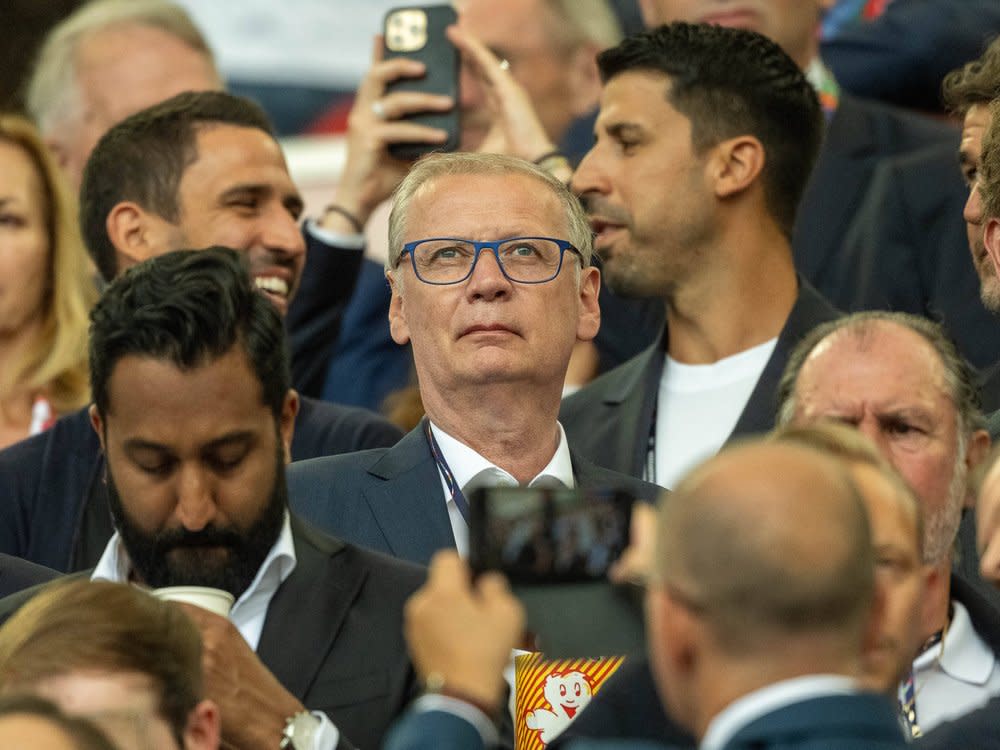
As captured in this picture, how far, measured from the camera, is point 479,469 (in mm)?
4281

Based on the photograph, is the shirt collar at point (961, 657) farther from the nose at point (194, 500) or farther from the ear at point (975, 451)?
the nose at point (194, 500)

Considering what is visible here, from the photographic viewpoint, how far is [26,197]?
Answer: 5906 millimetres

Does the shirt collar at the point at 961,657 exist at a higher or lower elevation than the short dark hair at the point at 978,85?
lower

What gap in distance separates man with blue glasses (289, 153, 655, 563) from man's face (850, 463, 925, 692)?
1342 millimetres

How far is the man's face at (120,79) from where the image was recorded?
6.51 meters

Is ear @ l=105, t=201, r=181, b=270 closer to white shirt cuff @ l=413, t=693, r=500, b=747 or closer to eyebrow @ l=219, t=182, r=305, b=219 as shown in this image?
eyebrow @ l=219, t=182, r=305, b=219

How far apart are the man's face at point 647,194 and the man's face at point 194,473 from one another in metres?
1.81

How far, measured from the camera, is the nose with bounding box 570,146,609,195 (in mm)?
5555

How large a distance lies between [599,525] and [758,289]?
2.69m

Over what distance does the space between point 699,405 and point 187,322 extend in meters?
1.78

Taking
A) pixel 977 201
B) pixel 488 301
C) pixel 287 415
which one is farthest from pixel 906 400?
pixel 287 415

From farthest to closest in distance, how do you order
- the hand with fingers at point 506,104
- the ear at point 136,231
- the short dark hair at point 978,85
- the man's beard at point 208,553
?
the hand with fingers at point 506,104 → the ear at point 136,231 → the short dark hair at point 978,85 → the man's beard at point 208,553

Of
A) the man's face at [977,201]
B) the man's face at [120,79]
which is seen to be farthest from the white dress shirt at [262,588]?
the man's face at [120,79]

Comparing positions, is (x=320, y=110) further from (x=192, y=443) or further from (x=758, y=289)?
(x=192, y=443)
